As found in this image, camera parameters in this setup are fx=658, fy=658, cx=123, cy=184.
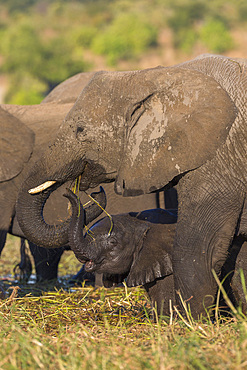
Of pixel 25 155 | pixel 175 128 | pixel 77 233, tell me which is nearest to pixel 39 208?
pixel 77 233

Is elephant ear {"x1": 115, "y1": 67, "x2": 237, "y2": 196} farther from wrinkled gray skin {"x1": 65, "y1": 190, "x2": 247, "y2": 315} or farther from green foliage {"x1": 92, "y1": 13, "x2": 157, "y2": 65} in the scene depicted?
green foliage {"x1": 92, "y1": 13, "x2": 157, "y2": 65}

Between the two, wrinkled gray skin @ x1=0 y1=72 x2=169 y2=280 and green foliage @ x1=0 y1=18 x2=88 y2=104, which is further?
green foliage @ x1=0 y1=18 x2=88 y2=104

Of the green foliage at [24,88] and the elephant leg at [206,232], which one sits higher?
the green foliage at [24,88]

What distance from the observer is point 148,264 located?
402 centimetres

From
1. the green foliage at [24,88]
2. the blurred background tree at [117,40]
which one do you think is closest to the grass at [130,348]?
the green foliage at [24,88]

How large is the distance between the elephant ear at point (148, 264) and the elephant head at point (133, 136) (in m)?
0.39

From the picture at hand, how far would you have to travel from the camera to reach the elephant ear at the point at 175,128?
146 inches

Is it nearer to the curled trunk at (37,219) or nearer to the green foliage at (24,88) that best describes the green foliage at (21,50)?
the green foliage at (24,88)

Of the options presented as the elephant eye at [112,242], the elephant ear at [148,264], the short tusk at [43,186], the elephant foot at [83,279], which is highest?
the short tusk at [43,186]

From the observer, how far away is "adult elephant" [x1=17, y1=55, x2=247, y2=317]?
3713 millimetres

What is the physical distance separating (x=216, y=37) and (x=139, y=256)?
3839 centimetres

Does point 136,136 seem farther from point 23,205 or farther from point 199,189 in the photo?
point 23,205

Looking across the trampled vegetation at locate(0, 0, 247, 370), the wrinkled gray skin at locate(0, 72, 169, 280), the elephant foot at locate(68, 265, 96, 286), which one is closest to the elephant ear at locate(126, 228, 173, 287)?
the trampled vegetation at locate(0, 0, 247, 370)

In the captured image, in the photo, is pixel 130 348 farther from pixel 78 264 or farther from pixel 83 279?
pixel 78 264
